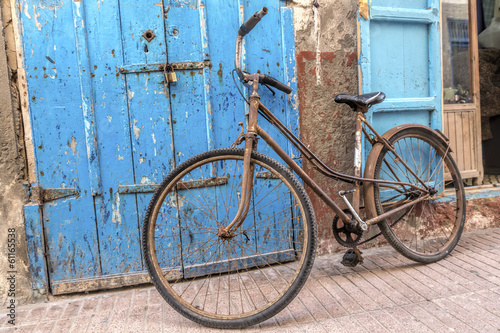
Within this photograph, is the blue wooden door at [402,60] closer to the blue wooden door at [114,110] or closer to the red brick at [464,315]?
the blue wooden door at [114,110]

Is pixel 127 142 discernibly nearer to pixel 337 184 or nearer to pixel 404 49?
pixel 337 184

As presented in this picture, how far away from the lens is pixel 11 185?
7.98 feet

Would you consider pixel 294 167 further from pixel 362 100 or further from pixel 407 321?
pixel 407 321

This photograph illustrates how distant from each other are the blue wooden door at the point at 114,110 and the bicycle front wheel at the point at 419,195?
124 centimetres

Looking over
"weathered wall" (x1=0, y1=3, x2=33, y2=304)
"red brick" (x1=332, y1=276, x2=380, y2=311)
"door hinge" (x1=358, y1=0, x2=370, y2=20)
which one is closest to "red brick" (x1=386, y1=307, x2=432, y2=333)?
"red brick" (x1=332, y1=276, x2=380, y2=311)

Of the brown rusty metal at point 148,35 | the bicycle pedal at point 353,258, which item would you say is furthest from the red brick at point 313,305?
the brown rusty metal at point 148,35

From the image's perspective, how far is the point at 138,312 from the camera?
222cm

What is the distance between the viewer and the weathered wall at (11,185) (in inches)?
93.6

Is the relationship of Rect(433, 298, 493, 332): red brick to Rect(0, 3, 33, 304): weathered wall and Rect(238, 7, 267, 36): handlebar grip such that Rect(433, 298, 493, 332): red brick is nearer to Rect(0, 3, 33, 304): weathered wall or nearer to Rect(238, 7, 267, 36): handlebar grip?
Rect(238, 7, 267, 36): handlebar grip

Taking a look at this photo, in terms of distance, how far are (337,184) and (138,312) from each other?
1805 millimetres

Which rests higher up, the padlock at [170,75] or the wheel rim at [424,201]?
the padlock at [170,75]

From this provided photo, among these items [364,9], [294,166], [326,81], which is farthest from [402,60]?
[294,166]

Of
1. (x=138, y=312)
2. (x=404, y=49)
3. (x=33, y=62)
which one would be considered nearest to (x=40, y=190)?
(x=33, y=62)

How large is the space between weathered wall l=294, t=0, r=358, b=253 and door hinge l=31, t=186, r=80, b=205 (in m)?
1.77
